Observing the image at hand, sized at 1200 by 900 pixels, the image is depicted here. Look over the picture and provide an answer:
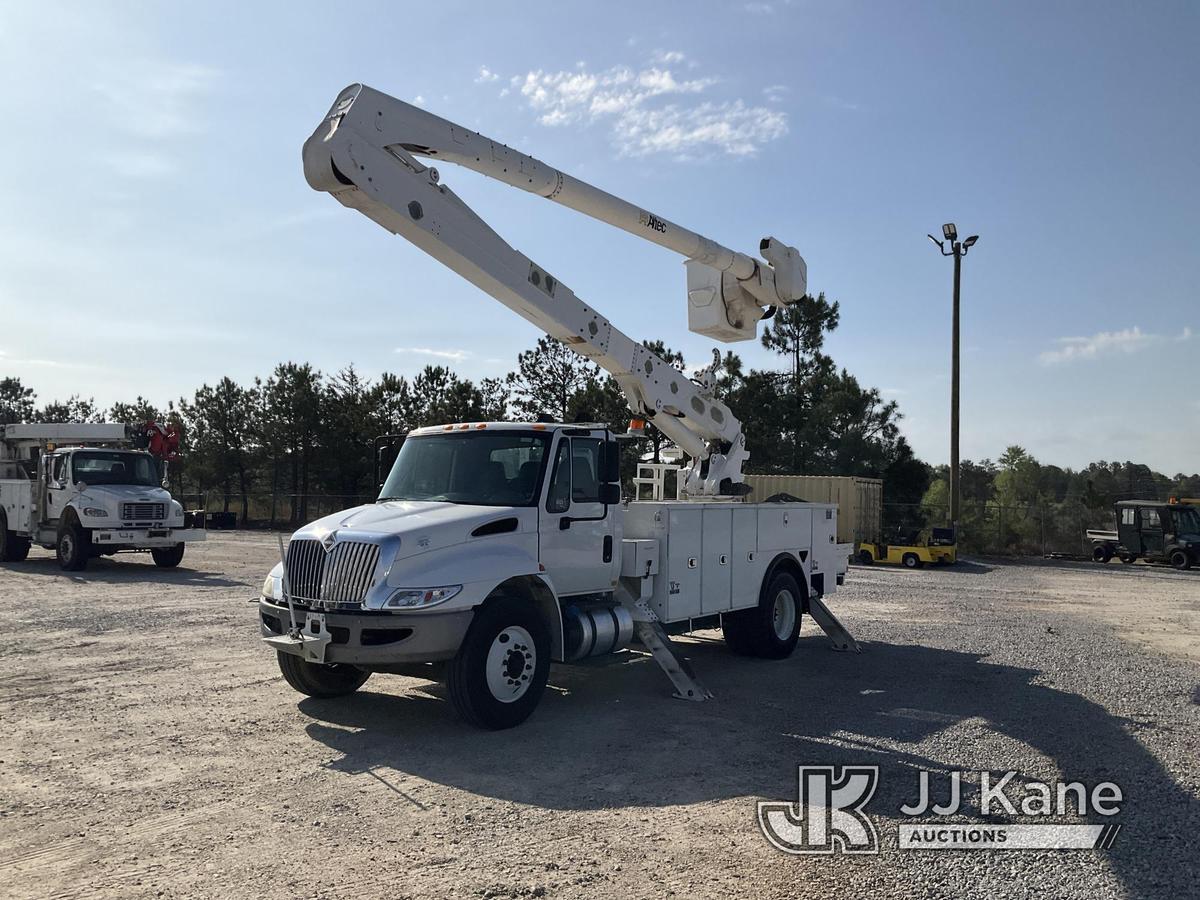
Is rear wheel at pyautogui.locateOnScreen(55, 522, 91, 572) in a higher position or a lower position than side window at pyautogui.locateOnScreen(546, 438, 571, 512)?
lower

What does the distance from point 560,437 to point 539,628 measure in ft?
5.67

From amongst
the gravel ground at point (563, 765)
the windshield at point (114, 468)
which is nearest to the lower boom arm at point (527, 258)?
the gravel ground at point (563, 765)

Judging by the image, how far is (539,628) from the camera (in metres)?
7.66

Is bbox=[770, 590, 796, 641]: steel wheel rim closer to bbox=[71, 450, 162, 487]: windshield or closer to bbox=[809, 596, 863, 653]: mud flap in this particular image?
bbox=[809, 596, 863, 653]: mud flap

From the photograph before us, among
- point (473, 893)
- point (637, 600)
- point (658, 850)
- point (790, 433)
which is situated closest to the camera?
point (473, 893)

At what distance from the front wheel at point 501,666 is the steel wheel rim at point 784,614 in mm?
4265

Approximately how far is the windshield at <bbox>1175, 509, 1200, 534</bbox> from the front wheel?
27394 millimetres

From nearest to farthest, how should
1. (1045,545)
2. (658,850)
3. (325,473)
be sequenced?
1. (658,850)
2. (1045,545)
3. (325,473)

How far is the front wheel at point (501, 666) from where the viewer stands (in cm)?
709

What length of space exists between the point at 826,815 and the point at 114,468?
62.9 ft

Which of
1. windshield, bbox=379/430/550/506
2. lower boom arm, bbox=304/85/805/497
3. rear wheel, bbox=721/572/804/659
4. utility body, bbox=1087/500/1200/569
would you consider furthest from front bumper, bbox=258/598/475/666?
utility body, bbox=1087/500/1200/569

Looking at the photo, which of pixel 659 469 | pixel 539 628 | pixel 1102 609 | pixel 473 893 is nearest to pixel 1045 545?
pixel 1102 609

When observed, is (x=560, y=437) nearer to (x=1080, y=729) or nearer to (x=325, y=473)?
(x=1080, y=729)

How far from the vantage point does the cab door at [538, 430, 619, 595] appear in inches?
320
